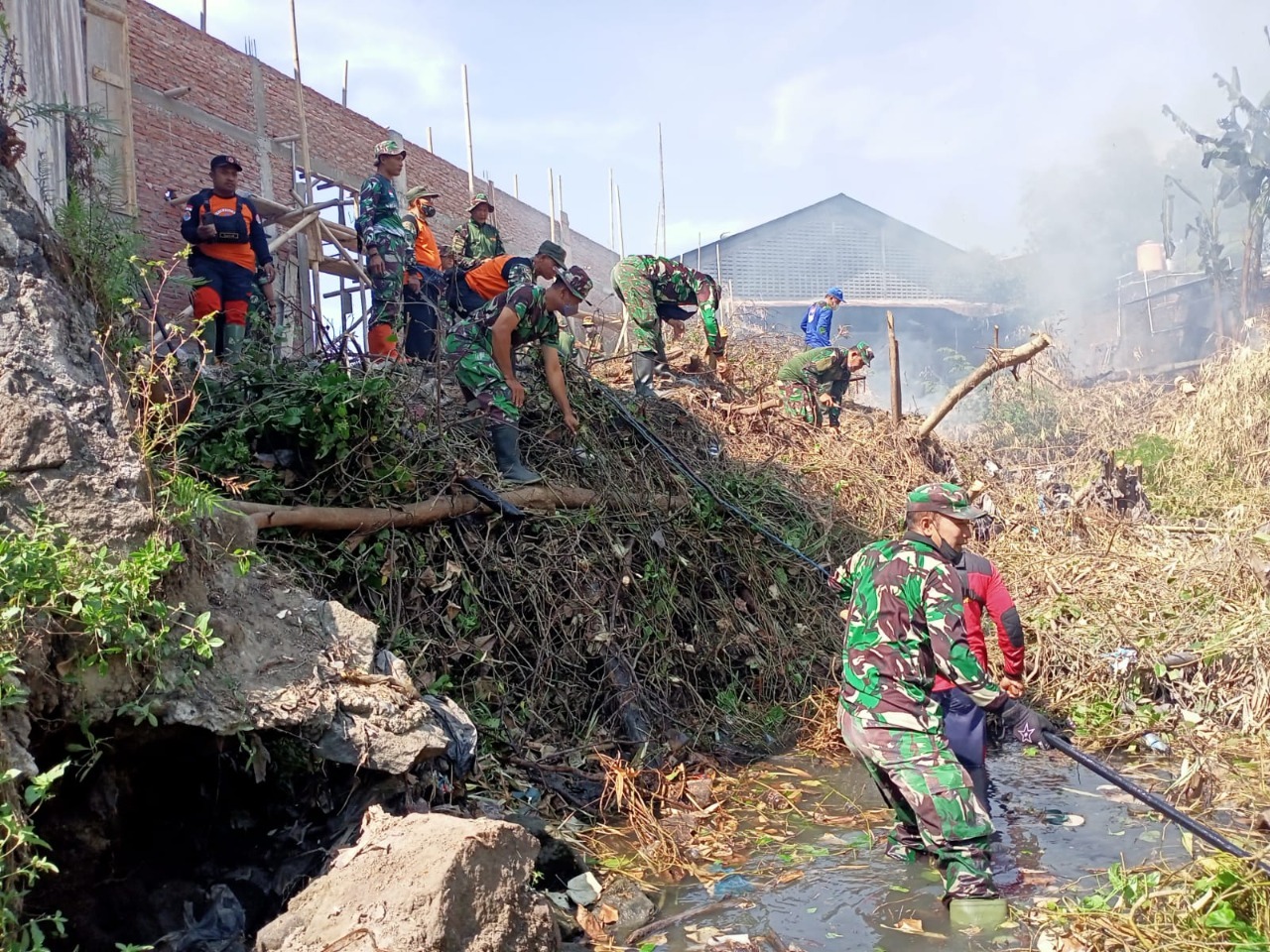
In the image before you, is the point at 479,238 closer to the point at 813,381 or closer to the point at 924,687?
the point at 813,381

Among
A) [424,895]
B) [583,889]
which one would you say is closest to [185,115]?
[583,889]

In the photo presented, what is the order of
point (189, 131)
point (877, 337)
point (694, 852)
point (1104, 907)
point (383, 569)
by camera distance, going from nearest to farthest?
point (1104, 907) < point (694, 852) < point (383, 569) < point (189, 131) < point (877, 337)

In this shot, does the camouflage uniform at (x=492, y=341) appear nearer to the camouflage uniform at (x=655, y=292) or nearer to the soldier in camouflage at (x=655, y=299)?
the soldier in camouflage at (x=655, y=299)

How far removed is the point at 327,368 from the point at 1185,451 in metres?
9.92

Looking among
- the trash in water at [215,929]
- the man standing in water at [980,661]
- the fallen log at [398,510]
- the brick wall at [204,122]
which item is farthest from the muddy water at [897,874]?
the brick wall at [204,122]

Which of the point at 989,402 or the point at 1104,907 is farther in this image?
the point at 989,402

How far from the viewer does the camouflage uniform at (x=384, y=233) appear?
7.73 meters

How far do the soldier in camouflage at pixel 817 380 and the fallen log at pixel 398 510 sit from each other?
434 cm

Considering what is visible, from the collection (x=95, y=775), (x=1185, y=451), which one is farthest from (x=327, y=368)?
(x=1185, y=451)

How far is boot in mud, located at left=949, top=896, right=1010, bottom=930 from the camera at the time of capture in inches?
148

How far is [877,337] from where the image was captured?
3052cm

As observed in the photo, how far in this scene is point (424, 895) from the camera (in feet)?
9.66

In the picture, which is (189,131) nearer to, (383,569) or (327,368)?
(327,368)

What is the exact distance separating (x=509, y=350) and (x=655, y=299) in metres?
3.63
